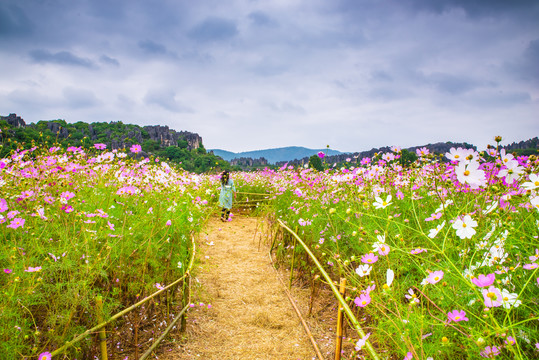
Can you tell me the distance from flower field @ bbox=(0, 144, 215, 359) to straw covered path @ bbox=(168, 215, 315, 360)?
46 centimetres

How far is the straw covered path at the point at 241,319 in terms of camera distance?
2629mm

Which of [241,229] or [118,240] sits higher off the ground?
[118,240]

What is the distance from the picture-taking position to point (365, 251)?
253 centimetres

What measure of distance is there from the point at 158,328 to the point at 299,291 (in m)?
1.80

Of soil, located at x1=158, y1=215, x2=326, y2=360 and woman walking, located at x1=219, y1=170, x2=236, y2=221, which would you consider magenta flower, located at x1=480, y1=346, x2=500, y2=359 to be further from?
woman walking, located at x1=219, y1=170, x2=236, y2=221

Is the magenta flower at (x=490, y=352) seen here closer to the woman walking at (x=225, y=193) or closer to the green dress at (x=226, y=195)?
the woman walking at (x=225, y=193)

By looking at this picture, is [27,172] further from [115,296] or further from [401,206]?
[401,206]

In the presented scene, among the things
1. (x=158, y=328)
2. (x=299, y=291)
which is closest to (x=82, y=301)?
(x=158, y=328)

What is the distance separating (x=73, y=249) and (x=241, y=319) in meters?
1.88

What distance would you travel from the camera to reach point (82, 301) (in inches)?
67.7

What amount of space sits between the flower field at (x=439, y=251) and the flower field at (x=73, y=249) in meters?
1.58

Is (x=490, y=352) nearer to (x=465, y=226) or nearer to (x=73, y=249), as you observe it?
(x=465, y=226)

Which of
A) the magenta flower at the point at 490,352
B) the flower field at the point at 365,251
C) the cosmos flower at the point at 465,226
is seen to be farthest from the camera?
the flower field at the point at 365,251

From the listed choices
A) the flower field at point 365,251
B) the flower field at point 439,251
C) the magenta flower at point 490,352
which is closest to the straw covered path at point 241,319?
the flower field at point 365,251
